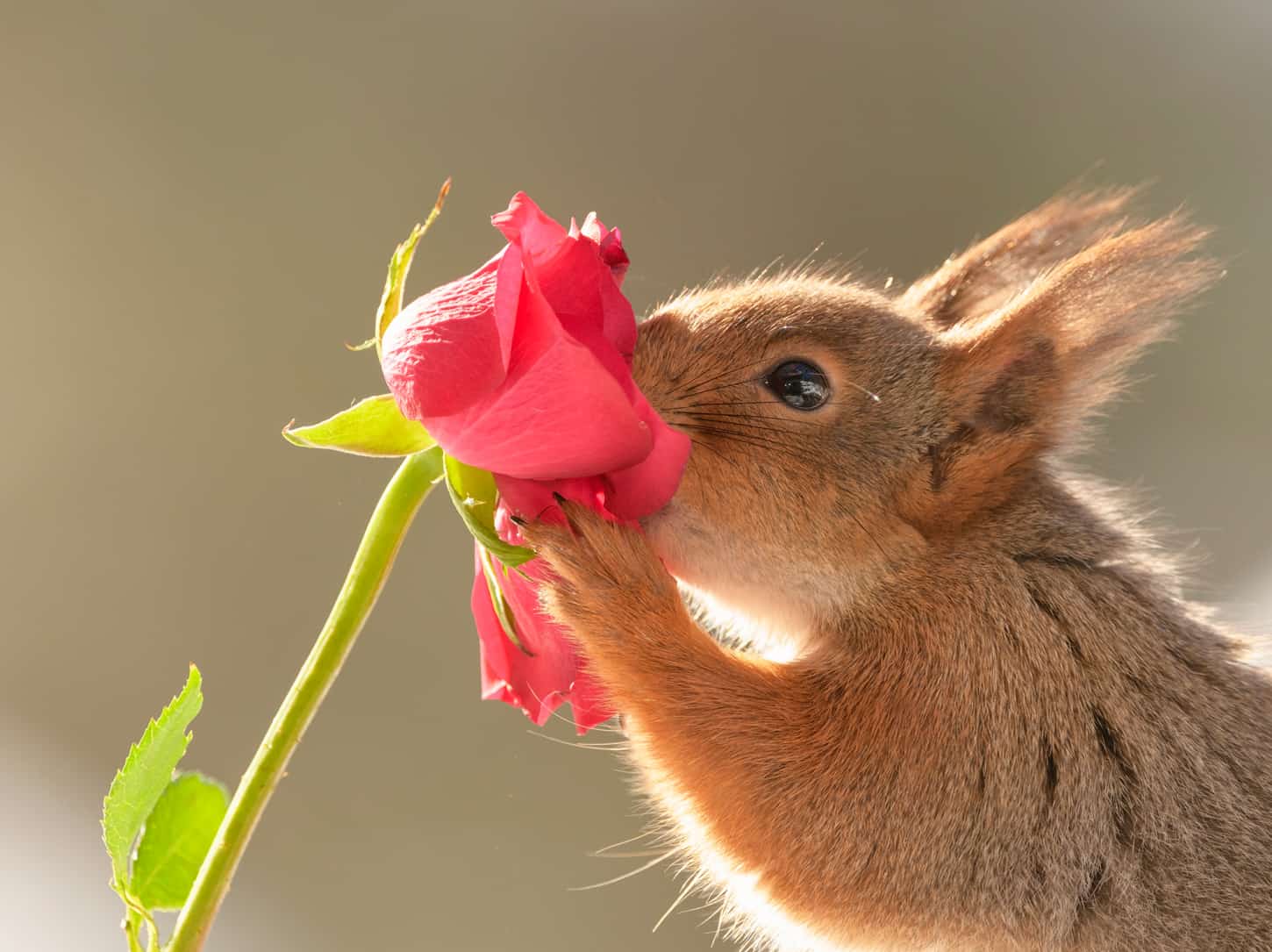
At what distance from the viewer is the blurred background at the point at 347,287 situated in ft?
5.70

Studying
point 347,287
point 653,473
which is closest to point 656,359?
point 653,473

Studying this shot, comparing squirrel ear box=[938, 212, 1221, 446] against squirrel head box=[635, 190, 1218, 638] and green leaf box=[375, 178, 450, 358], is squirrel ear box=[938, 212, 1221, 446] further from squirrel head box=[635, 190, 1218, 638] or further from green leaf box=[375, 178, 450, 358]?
green leaf box=[375, 178, 450, 358]

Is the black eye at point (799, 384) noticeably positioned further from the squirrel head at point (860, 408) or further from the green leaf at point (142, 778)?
the green leaf at point (142, 778)

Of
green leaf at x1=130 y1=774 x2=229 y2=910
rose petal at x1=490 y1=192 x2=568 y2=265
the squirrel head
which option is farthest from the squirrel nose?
green leaf at x1=130 y1=774 x2=229 y2=910

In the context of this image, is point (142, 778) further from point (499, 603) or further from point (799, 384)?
point (799, 384)

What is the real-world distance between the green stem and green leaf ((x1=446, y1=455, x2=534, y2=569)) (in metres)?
0.02

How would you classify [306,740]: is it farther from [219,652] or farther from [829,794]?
[829,794]

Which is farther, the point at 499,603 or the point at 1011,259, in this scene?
the point at 1011,259

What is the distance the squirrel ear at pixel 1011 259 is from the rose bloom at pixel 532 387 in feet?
1.46

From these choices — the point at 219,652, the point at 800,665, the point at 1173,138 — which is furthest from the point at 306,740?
the point at 1173,138

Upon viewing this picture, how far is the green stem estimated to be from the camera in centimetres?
52

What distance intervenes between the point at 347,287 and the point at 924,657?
3.86 feet

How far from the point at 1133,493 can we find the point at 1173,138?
3.08 ft

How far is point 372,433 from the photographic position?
618 mm
